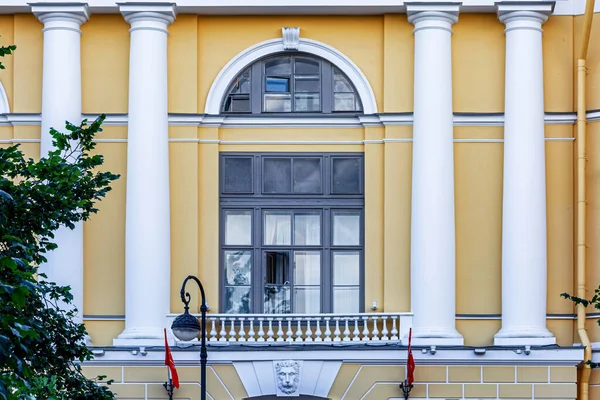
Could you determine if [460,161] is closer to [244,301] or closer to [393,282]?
[393,282]

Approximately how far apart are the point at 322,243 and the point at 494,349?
11.4 feet

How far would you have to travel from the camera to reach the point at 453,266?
28.0 m

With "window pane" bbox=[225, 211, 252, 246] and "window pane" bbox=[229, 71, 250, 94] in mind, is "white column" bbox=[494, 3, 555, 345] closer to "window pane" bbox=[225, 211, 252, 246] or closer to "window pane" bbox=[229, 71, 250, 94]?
"window pane" bbox=[225, 211, 252, 246]

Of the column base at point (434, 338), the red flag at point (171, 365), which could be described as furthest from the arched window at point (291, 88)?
the red flag at point (171, 365)

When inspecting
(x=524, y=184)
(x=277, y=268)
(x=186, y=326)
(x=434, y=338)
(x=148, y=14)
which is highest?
(x=148, y=14)

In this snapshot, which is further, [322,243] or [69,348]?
[322,243]

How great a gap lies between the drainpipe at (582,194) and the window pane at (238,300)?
5.42 meters

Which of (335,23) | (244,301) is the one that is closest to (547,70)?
(335,23)

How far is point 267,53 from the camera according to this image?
28.9 meters

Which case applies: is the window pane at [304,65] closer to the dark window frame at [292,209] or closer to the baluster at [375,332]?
the dark window frame at [292,209]

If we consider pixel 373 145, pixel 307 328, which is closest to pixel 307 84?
pixel 373 145

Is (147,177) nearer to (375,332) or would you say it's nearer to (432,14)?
(375,332)

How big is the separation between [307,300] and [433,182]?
9.53 ft

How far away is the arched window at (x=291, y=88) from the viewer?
2897cm
